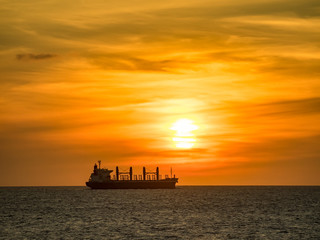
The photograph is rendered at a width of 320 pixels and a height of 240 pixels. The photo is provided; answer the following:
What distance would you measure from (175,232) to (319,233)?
1773 centimetres

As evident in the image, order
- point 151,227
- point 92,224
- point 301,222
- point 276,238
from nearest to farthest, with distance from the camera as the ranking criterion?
point 276,238 < point 151,227 < point 92,224 < point 301,222

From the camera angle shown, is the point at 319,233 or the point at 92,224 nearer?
the point at 319,233

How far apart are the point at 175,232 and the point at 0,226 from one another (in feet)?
83.6

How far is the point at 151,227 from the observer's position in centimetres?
7262

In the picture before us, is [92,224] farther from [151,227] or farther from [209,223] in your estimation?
[209,223]

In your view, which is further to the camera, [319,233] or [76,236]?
[319,233]

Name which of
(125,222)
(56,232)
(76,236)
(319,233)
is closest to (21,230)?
(56,232)

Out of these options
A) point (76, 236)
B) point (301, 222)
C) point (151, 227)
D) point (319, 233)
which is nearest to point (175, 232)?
point (151, 227)

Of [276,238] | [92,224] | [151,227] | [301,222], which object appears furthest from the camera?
[301,222]

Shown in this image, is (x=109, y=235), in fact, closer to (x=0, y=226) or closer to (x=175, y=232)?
(x=175, y=232)

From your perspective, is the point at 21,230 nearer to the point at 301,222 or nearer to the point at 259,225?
the point at 259,225

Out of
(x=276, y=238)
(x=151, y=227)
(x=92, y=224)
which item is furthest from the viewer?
(x=92, y=224)

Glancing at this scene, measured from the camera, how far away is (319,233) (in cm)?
6738

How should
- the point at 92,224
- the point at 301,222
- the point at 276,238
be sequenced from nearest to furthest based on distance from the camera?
the point at 276,238 < the point at 92,224 < the point at 301,222
